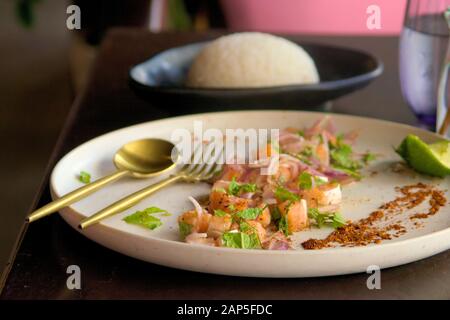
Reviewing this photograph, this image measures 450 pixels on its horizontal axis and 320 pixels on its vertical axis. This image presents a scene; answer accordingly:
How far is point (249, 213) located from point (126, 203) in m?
0.12

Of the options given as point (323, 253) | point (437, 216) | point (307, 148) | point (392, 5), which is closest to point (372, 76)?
point (307, 148)

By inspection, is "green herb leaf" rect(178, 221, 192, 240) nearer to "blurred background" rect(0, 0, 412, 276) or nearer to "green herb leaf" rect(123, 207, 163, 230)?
"green herb leaf" rect(123, 207, 163, 230)

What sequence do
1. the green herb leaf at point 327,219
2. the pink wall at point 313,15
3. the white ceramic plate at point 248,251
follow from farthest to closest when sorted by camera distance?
the pink wall at point 313,15 < the green herb leaf at point 327,219 < the white ceramic plate at point 248,251

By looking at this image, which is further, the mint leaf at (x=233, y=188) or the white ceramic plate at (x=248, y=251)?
the mint leaf at (x=233, y=188)

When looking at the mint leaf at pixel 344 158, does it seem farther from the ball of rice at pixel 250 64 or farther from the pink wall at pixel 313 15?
the pink wall at pixel 313 15

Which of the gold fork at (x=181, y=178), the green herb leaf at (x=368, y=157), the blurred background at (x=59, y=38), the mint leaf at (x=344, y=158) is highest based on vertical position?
the gold fork at (x=181, y=178)

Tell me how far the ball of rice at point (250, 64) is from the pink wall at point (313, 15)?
2.57ft

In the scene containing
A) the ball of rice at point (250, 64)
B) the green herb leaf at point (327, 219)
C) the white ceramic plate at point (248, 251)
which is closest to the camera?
the white ceramic plate at point (248, 251)

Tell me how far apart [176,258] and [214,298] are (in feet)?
0.15

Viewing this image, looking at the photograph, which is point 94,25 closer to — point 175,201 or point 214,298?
point 175,201

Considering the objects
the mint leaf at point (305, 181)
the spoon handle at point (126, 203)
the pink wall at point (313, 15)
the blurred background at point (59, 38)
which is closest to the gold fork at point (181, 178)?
the spoon handle at point (126, 203)

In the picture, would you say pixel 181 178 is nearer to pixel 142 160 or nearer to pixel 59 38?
pixel 142 160

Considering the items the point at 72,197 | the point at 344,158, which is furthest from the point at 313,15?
the point at 72,197

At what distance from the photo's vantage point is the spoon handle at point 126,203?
0.68m
